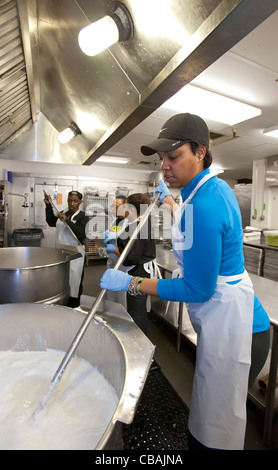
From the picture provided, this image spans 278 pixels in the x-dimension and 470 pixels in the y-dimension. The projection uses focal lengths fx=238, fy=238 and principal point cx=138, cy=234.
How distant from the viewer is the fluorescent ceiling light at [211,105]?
193 centimetres

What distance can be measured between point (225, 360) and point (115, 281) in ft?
1.78

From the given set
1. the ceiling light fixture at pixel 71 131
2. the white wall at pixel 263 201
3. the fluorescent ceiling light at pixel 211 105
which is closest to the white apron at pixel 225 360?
the ceiling light fixture at pixel 71 131

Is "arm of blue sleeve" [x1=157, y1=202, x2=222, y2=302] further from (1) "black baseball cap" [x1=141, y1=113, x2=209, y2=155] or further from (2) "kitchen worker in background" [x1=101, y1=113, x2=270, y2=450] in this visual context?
(1) "black baseball cap" [x1=141, y1=113, x2=209, y2=155]

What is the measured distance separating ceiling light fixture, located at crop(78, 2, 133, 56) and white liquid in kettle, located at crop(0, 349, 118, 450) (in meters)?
1.17

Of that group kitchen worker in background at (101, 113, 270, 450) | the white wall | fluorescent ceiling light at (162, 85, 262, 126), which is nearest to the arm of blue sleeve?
kitchen worker in background at (101, 113, 270, 450)

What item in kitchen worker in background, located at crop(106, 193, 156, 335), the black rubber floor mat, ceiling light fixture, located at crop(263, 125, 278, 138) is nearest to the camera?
the black rubber floor mat

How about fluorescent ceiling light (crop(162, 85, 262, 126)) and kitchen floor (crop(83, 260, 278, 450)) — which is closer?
kitchen floor (crop(83, 260, 278, 450))

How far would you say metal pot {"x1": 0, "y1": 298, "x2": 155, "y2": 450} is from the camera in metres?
0.72

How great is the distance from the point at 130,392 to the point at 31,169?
5546 mm

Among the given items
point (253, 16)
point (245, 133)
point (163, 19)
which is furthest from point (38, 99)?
point (245, 133)

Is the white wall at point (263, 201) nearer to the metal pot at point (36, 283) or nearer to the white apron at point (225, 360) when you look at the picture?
the white apron at point (225, 360)

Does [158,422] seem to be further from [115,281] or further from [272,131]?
[272,131]

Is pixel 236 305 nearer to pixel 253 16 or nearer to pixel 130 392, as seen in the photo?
pixel 130 392

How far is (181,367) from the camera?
204 cm
